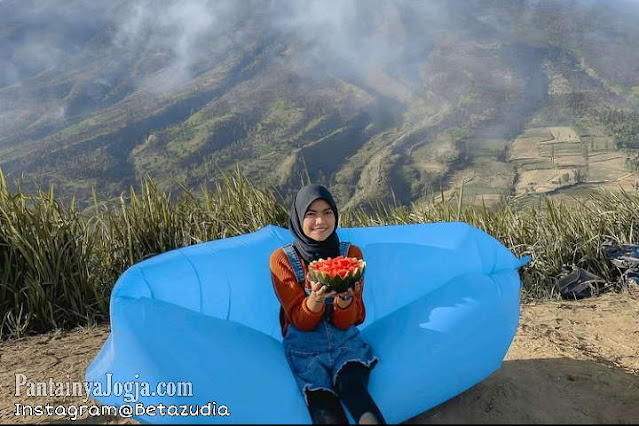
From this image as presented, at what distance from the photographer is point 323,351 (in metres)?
1.62

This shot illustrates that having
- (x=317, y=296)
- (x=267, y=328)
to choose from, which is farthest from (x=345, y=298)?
(x=267, y=328)

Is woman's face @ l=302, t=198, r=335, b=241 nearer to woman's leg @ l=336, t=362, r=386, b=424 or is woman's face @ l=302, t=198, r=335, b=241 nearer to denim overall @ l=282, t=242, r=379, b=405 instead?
denim overall @ l=282, t=242, r=379, b=405

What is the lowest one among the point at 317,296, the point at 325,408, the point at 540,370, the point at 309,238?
the point at 540,370

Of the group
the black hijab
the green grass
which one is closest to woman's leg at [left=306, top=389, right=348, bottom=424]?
the black hijab

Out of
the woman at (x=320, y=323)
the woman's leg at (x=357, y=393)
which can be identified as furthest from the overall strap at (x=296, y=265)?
the woman's leg at (x=357, y=393)

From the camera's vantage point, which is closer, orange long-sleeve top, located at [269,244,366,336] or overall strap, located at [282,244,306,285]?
orange long-sleeve top, located at [269,244,366,336]

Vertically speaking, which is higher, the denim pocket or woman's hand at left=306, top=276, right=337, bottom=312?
woman's hand at left=306, top=276, right=337, bottom=312

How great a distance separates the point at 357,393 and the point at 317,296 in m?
0.31

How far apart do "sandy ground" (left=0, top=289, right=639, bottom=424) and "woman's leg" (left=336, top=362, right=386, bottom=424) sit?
0.86ft

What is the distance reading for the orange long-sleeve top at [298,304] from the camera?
1.61 metres

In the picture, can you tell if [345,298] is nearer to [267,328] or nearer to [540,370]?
[267,328]

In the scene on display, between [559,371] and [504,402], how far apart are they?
425mm

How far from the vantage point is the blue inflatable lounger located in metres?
1.46

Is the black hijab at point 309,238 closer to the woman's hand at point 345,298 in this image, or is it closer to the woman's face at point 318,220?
the woman's face at point 318,220
